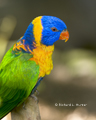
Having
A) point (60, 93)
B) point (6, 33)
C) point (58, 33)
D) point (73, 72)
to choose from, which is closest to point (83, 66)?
point (73, 72)

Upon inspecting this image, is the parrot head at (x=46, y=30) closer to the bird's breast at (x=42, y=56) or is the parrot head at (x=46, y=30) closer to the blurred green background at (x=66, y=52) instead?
the bird's breast at (x=42, y=56)

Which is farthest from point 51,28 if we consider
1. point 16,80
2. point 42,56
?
point 16,80

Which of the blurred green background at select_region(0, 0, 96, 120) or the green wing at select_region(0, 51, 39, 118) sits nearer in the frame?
the green wing at select_region(0, 51, 39, 118)

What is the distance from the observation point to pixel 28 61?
1073 mm

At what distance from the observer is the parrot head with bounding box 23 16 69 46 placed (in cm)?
101

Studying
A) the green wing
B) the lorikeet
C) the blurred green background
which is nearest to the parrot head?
the lorikeet

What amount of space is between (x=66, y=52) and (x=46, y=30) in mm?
1946

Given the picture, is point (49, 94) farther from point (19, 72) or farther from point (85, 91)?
point (19, 72)

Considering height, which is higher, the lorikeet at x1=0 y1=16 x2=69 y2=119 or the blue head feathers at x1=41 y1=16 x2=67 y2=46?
the blue head feathers at x1=41 y1=16 x2=67 y2=46

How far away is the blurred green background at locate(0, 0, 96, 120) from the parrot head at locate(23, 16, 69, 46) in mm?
1463

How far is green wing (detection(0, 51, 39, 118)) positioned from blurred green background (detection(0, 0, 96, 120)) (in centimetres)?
133

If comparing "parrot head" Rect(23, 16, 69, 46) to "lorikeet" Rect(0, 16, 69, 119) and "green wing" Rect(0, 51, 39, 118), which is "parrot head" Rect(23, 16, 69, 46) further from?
"green wing" Rect(0, 51, 39, 118)

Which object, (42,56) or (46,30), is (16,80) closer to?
(42,56)

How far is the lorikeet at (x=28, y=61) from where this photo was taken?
104 centimetres
